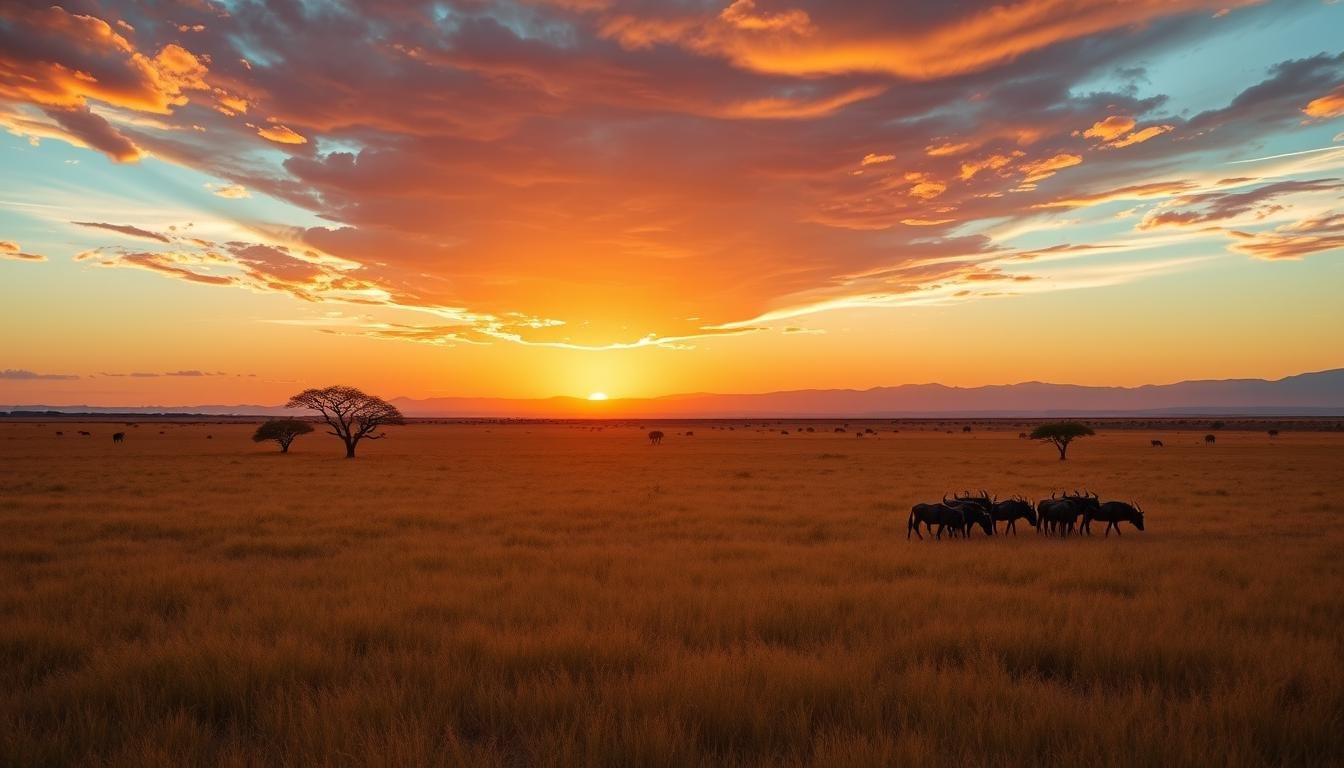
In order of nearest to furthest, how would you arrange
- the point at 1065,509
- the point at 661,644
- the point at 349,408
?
1. the point at 661,644
2. the point at 1065,509
3. the point at 349,408

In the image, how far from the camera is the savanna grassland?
18.8ft

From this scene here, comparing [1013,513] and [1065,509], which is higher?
[1065,509]

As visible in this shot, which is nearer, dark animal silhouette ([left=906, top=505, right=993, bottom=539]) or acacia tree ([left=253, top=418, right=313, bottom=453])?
dark animal silhouette ([left=906, top=505, right=993, bottom=539])

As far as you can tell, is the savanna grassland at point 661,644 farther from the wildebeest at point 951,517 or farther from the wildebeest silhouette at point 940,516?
the wildebeest silhouette at point 940,516

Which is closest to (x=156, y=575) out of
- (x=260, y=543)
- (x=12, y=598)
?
(x=12, y=598)

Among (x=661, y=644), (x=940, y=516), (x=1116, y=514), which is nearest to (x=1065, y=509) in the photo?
(x=1116, y=514)

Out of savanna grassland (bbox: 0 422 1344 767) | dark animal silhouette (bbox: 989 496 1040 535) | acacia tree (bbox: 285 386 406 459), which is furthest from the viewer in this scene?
acacia tree (bbox: 285 386 406 459)

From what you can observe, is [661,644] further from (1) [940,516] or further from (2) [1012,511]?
(2) [1012,511]

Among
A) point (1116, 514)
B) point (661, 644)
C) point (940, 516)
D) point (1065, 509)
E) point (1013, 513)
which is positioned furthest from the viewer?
point (1013, 513)

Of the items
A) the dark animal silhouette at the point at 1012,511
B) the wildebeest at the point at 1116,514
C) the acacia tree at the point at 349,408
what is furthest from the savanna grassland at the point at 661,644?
the acacia tree at the point at 349,408

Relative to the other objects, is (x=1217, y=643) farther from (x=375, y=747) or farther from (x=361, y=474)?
(x=361, y=474)

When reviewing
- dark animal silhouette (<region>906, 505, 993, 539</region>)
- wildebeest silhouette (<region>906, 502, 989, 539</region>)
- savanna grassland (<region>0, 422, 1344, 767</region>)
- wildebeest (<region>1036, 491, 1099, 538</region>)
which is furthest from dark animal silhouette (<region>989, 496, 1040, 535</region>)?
wildebeest silhouette (<region>906, 502, 989, 539</region>)

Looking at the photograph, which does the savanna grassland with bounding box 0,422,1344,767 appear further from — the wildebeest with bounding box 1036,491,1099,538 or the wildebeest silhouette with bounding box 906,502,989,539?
the wildebeest with bounding box 1036,491,1099,538

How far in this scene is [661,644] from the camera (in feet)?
27.2
